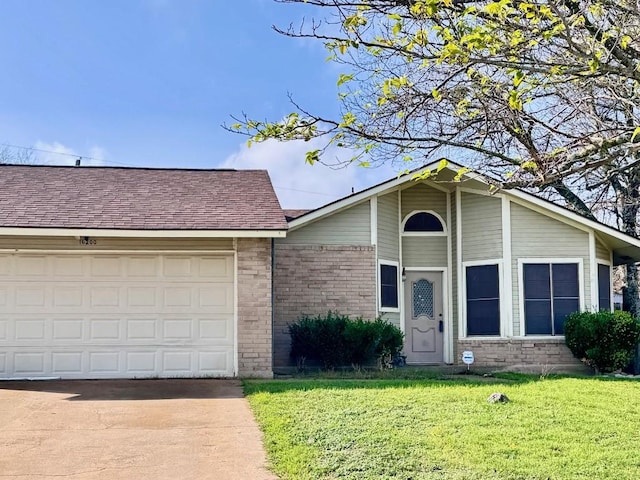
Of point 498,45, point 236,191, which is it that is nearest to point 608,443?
point 498,45

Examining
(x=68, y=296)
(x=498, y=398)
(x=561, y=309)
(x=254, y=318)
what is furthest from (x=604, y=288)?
(x=68, y=296)

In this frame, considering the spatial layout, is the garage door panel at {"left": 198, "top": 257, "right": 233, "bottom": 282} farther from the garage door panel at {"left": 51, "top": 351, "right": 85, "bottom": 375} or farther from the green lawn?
the garage door panel at {"left": 51, "top": 351, "right": 85, "bottom": 375}

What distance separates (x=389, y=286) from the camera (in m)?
16.5

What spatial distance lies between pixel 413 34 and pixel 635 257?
1310 cm

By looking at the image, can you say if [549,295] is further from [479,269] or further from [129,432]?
[129,432]

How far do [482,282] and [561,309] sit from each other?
1675 mm

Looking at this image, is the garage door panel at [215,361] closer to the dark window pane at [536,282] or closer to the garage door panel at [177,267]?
the garage door panel at [177,267]

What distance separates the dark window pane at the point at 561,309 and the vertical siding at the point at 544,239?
11.7 inches

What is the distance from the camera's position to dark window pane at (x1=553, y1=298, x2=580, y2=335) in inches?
625

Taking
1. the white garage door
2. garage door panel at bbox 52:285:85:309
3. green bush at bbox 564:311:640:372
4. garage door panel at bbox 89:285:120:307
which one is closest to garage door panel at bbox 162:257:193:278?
the white garage door

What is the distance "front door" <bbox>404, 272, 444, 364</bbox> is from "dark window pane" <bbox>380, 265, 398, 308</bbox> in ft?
1.40

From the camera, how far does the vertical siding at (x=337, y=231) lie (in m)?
16.0

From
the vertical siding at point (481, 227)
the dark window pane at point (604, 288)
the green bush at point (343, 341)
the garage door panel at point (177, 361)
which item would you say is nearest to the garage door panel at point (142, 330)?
the garage door panel at point (177, 361)

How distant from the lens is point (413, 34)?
22.6 feet
